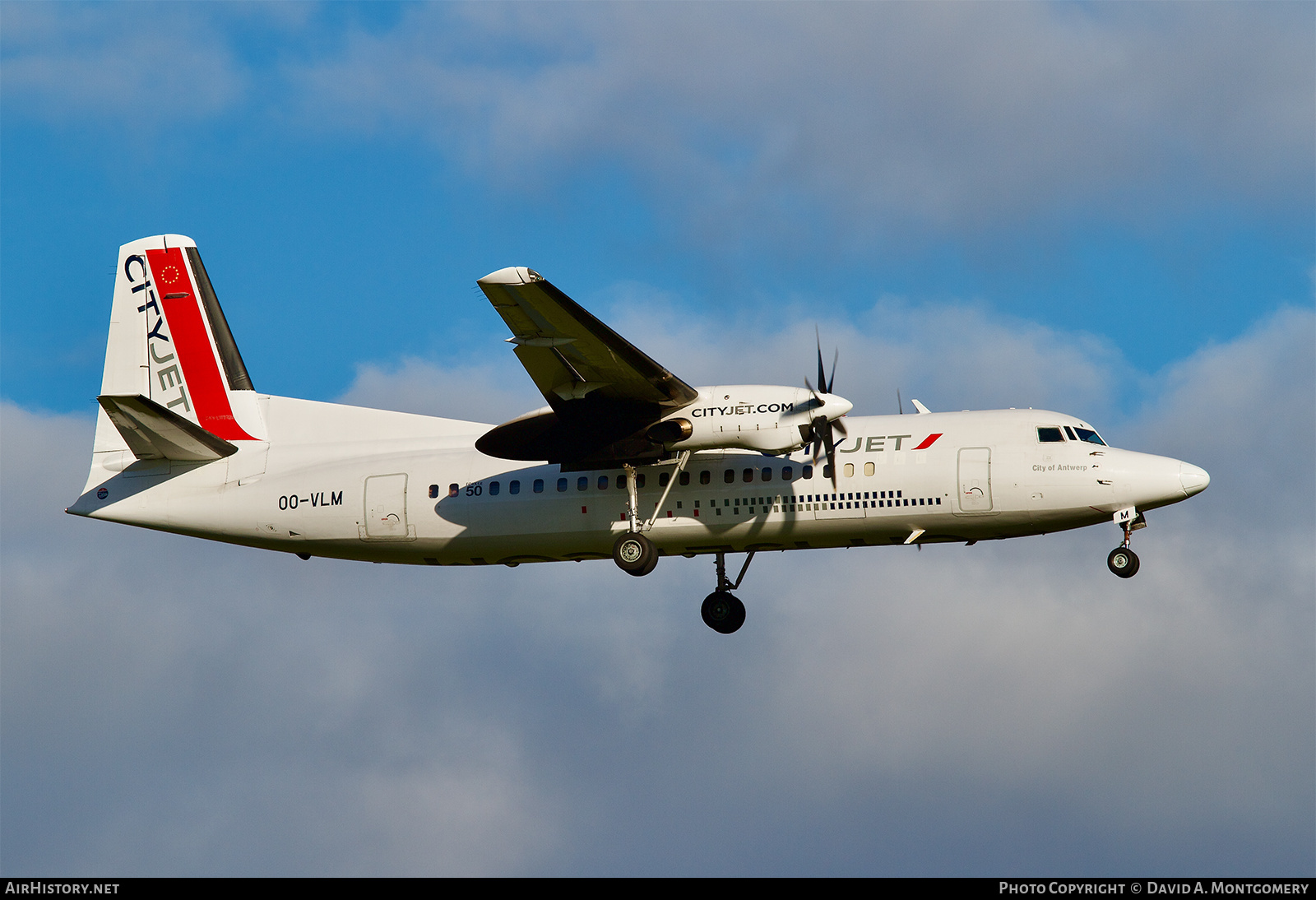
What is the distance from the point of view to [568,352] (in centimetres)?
2305

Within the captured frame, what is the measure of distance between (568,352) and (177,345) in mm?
9731

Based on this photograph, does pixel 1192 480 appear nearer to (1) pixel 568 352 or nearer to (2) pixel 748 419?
(2) pixel 748 419

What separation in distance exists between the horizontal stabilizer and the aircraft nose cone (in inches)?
630

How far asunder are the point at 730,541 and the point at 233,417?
9.69m

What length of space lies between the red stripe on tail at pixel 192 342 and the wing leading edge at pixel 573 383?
6642 millimetres

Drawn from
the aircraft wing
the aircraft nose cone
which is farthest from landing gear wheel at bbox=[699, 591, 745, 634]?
the aircraft nose cone

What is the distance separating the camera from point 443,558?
A: 2652cm

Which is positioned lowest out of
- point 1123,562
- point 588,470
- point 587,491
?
point 1123,562

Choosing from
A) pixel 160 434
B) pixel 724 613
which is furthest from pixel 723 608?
pixel 160 434

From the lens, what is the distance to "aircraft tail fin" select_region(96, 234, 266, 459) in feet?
93.8

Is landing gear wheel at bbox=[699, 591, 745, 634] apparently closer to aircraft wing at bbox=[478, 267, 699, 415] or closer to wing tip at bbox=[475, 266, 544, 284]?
aircraft wing at bbox=[478, 267, 699, 415]
